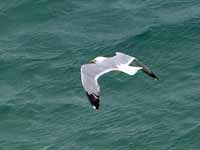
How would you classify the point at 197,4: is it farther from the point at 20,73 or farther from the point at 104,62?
the point at 104,62

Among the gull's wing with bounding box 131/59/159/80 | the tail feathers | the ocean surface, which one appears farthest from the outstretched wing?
the ocean surface

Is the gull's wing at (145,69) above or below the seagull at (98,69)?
below

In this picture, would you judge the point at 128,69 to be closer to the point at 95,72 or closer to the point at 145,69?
the point at 95,72

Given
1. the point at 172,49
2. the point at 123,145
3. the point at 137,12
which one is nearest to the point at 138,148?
the point at 123,145

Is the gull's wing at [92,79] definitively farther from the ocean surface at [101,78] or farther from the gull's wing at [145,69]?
the ocean surface at [101,78]

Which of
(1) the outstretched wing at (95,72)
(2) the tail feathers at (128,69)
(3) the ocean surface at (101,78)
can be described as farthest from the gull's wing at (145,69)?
(3) the ocean surface at (101,78)

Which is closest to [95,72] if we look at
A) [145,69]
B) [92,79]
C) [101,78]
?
[92,79]
